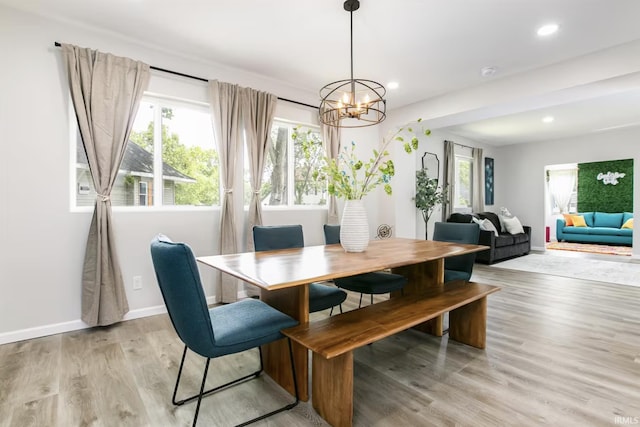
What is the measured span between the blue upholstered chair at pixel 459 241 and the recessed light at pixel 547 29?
1860 millimetres

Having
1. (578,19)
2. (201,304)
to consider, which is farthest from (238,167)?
(578,19)

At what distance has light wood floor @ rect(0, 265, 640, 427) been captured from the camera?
1.66 m

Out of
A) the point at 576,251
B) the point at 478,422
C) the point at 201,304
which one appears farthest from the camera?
the point at 576,251

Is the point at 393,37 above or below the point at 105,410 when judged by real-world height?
above

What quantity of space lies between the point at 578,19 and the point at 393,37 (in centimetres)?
154

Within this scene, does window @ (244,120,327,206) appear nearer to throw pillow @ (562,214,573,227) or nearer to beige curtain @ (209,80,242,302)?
beige curtain @ (209,80,242,302)

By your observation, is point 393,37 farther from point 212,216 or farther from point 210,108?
point 212,216

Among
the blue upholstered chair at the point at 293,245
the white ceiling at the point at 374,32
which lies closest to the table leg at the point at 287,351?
the blue upholstered chair at the point at 293,245

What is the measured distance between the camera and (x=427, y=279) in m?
2.75

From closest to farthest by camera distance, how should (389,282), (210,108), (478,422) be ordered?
(478,422), (389,282), (210,108)

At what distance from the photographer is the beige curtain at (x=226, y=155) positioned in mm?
3488

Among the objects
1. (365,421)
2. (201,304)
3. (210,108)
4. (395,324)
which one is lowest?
(365,421)

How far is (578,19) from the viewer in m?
2.70

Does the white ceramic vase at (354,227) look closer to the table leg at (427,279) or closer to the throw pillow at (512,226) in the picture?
the table leg at (427,279)
